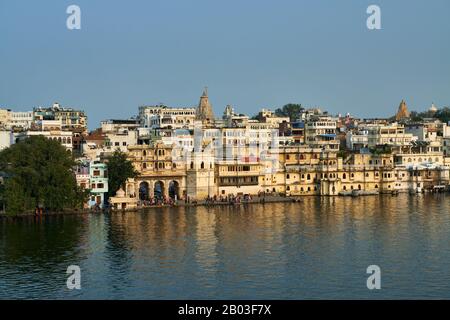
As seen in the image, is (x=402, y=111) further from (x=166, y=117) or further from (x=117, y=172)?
(x=117, y=172)

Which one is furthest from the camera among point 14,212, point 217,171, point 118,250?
point 217,171

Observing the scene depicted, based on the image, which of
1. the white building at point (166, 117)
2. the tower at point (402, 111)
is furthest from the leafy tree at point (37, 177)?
the tower at point (402, 111)

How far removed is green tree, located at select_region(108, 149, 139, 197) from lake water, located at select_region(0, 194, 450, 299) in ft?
8.87

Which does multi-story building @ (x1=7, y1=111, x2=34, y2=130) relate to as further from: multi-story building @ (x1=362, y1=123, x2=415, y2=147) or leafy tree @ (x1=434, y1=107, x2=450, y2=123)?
leafy tree @ (x1=434, y1=107, x2=450, y2=123)

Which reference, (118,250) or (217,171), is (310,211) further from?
(118,250)

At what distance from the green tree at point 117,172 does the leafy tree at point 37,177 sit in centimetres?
308

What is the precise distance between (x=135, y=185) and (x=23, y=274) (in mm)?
18504

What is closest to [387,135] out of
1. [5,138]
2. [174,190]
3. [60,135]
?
[174,190]

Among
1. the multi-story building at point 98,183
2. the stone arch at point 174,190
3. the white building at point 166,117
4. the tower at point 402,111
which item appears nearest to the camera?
the multi-story building at point 98,183

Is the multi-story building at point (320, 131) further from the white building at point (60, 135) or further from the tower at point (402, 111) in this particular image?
the tower at point (402, 111)

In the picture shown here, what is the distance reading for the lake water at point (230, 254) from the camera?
66.5 ft

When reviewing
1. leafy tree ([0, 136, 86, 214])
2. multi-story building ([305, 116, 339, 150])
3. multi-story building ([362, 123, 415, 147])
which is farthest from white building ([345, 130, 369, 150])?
leafy tree ([0, 136, 86, 214])
